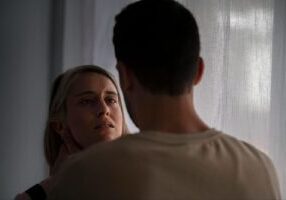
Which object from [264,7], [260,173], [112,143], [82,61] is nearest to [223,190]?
[260,173]

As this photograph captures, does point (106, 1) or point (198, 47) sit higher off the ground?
point (106, 1)

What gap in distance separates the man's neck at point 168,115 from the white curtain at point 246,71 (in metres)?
0.77

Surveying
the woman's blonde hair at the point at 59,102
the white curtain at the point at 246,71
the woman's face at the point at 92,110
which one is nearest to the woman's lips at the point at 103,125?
the woman's face at the point at 92,110

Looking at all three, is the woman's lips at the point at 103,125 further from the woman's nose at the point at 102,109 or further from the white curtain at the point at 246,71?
the white curtain at the point at 246,71

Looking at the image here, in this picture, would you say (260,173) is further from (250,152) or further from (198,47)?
(198,47)

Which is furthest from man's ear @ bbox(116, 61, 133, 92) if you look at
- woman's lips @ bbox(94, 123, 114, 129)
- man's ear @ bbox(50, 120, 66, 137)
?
man's ear @ bbox(50, 120, 66, 137)

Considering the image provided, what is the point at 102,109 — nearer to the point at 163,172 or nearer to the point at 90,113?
the point at 90,113

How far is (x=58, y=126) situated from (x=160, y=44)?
790 millimetres

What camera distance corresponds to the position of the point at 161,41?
67cm

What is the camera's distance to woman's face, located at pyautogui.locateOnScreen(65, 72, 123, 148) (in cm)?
128

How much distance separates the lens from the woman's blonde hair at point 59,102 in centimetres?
133

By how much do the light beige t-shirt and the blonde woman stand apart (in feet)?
2.05

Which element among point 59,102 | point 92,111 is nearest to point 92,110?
point 92,111

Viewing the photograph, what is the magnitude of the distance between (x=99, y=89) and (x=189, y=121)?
2.19ft
